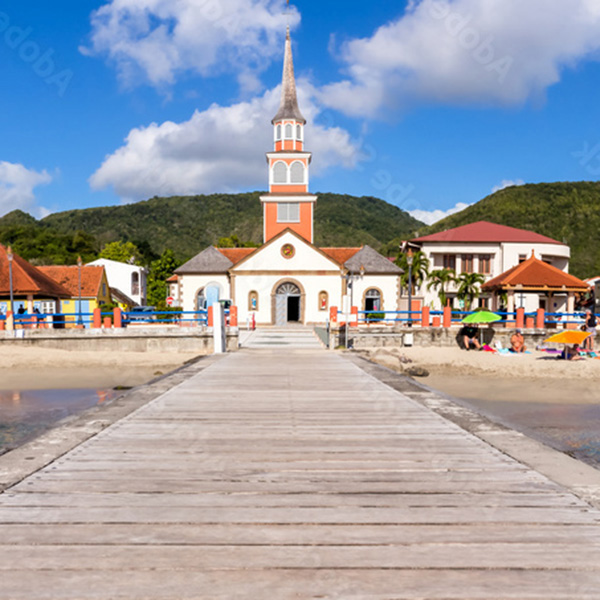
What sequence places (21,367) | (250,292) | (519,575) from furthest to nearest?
(250,292) < (21,367) < (519,575)

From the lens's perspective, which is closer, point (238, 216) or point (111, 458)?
point (111, 458)

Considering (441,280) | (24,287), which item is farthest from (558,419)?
(441,280)

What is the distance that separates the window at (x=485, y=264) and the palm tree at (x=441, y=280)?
3.22 metres

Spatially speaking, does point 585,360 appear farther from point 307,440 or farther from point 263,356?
point 307,440

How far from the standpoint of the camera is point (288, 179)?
4831 cm

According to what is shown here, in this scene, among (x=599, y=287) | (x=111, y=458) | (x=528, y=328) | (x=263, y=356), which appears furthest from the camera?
(x=599, y=287)

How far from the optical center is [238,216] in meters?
146

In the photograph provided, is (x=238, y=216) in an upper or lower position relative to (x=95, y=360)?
upper

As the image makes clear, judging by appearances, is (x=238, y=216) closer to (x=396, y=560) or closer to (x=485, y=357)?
(x=485, y=357)

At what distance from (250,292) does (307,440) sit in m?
38.9

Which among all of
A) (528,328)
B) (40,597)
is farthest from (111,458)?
(528,328)

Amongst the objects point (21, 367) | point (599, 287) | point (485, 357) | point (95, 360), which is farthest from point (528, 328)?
point (599, 287)

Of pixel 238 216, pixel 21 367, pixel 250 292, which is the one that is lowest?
pixel 21 367

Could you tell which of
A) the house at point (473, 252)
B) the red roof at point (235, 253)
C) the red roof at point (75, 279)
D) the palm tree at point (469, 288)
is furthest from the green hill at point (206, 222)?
the palm tree at point (469, 288)
